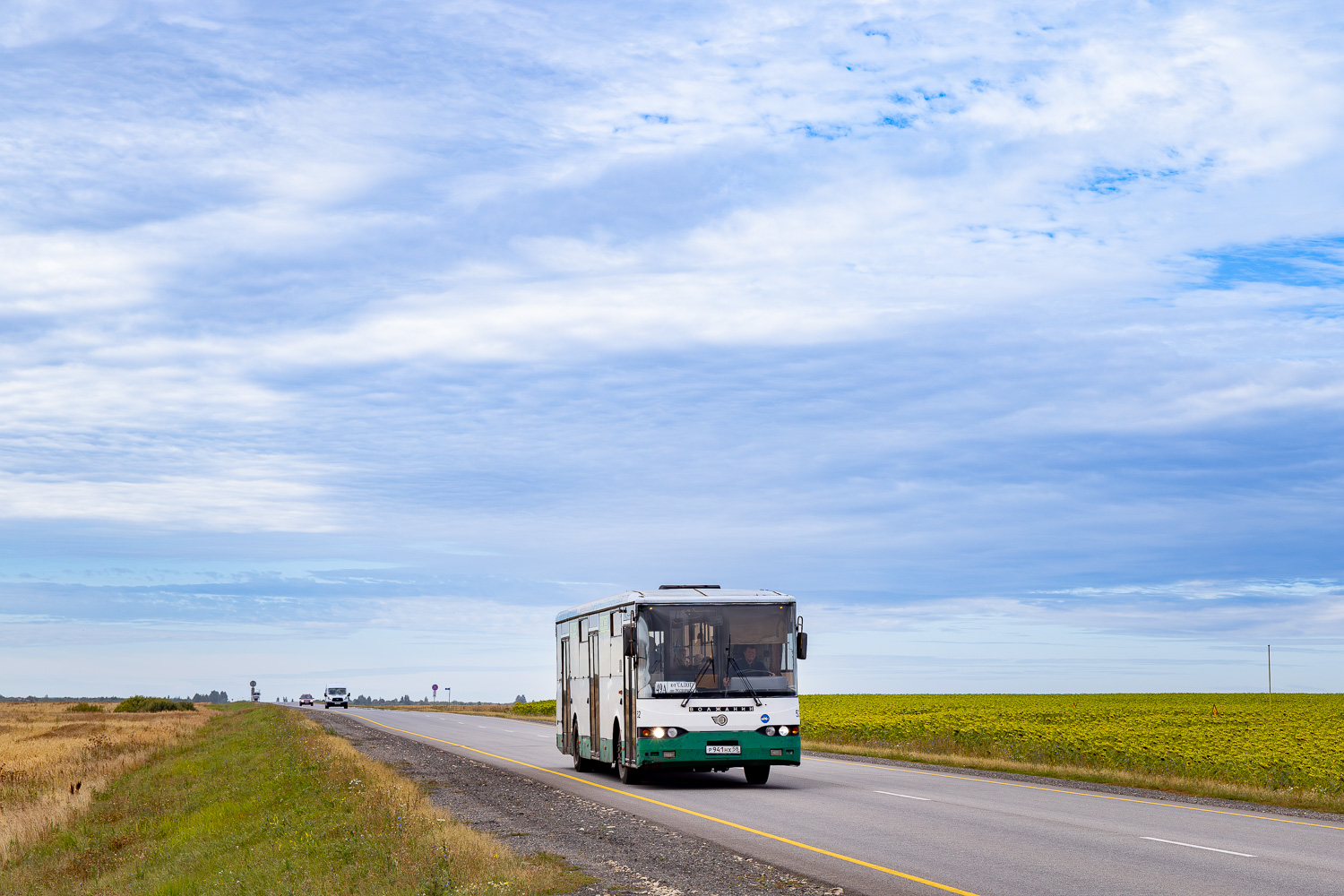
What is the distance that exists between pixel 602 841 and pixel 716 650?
705cm

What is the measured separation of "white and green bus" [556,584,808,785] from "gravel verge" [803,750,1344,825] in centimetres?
578

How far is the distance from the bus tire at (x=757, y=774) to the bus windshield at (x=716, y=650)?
77.8 inches

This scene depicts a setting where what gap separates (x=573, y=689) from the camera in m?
27.7

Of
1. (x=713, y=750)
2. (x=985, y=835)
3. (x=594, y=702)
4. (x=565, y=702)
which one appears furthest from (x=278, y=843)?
(x=565, y=702)

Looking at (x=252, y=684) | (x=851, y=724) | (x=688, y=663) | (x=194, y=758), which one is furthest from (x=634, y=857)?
(x=252, y=684)

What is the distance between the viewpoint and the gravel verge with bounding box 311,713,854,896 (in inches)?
455

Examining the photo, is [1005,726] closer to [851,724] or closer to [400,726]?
[851,724]

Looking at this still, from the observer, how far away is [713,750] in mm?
21438

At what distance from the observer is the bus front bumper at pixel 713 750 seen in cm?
2133

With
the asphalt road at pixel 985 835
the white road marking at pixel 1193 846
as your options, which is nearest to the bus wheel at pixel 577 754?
the asphalt road at pixel 985 835

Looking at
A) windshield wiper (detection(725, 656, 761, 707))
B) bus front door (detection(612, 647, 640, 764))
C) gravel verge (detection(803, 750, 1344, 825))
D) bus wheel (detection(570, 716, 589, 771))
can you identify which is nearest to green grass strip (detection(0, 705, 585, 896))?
bus front door (detection(612, 647, 640, 764))

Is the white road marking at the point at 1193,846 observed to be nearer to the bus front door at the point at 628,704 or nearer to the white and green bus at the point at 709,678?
the white and green bus at the point at 709,678

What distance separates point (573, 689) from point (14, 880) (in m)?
12.2

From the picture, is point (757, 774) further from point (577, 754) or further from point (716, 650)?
point (577, 754)
